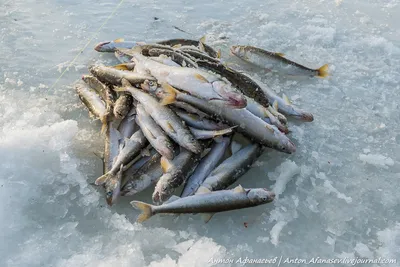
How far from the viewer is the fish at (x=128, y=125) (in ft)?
14.4

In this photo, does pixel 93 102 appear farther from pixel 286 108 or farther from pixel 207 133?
pixel 286 108

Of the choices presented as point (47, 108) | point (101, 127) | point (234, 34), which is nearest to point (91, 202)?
point (101, 127)

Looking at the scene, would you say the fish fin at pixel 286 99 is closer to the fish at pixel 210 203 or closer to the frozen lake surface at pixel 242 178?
the frozen lake surface at pixel 242 178

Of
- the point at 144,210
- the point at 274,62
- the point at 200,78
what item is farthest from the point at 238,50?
the point at 144,210

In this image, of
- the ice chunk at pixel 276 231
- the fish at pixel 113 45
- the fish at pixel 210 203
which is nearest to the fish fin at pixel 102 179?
the fish at pixel 210 203

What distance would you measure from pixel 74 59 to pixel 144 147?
256 centimetres

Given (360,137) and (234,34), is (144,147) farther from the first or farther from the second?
(234,34)

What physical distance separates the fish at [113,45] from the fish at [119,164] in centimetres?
215

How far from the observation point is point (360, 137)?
15.4 feet

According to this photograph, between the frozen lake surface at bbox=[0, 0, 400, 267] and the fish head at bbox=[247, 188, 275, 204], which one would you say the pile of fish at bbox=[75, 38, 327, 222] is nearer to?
the fish head at bbox=[247, 188, 275, 204]

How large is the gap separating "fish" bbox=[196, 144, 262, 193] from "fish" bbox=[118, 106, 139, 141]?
1.09 m

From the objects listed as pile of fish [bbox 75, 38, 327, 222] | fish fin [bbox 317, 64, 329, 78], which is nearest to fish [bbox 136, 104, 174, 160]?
pile of fish [bbox 75, 38, 327, 222]

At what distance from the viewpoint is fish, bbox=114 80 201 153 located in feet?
13.0

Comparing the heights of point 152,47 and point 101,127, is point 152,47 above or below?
above
